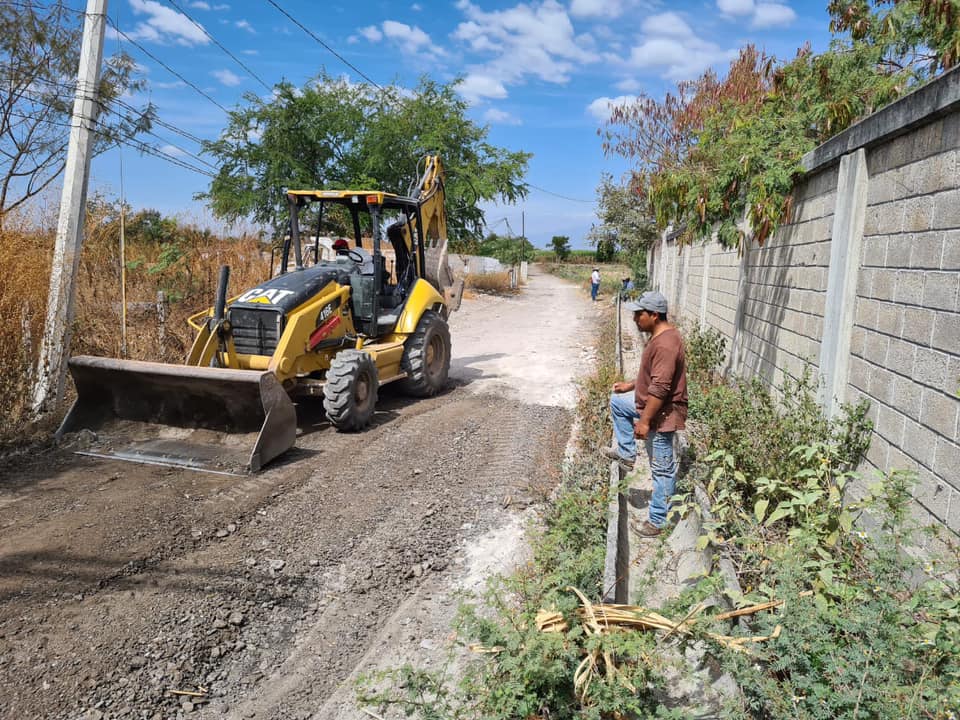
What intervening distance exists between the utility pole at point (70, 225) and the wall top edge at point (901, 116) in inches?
292

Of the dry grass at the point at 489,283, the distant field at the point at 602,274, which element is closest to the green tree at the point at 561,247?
the distant field at the point at 602,274

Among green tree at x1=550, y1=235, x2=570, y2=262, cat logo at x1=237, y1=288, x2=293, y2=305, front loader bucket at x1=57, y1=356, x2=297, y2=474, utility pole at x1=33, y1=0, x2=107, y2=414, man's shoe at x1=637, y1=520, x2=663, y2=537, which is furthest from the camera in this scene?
green tree at x1=550, y1=235, x2=570, y2=262

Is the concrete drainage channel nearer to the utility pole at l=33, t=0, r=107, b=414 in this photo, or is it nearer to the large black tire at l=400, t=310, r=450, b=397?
the large black tire at l=400, t=310, r=450, b=397

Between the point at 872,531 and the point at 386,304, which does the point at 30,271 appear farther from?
the point at 872,531

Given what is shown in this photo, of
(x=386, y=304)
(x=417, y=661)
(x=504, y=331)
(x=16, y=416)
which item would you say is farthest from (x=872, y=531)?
(x=504, y=331)

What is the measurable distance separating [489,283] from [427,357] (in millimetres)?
24970

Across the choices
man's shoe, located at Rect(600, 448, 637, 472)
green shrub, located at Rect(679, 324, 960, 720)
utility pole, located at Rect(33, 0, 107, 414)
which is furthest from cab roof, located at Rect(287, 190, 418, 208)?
green shrub, located at Rect(679, 324, 960, 720)

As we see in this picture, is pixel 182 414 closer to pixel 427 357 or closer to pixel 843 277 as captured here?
pixel 427 357

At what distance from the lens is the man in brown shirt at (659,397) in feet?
16.1

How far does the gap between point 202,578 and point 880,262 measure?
4737 mm

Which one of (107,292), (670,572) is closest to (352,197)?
(107,292)

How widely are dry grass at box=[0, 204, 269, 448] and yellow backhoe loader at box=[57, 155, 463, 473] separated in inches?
37.3

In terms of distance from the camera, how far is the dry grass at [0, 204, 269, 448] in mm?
7176

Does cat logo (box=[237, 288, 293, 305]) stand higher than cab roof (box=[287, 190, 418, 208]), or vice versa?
cab roof (box=[287, 190, 418, 208])
